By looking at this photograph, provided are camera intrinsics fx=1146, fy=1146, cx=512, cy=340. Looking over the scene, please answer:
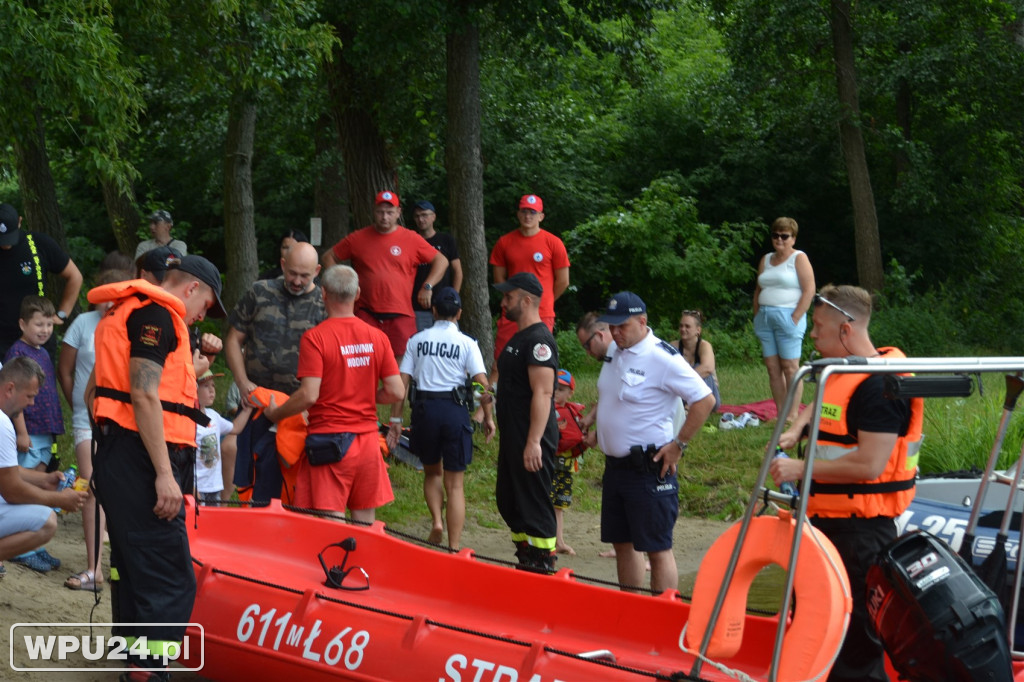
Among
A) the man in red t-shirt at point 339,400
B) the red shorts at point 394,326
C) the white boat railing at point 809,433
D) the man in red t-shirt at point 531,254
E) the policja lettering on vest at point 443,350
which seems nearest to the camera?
the white boat railing at point 809,433

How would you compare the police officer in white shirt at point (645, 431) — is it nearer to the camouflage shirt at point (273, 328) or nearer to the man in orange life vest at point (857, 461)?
the man in orange life vest at point (857, 461)

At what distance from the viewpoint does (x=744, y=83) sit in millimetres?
20219

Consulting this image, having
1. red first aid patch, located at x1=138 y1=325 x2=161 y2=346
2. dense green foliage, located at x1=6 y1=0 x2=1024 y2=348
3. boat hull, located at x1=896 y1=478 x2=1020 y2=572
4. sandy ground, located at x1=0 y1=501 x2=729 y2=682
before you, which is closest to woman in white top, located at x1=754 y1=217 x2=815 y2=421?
sandy ground, located at x1=0 y1=501 x2=729 y2=682

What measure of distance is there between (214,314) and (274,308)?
1754mm

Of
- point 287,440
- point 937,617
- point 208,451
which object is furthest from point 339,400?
point 937,617

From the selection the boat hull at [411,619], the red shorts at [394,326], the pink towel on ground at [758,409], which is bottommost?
the boat hull at [411,619]

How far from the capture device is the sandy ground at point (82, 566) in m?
5.68

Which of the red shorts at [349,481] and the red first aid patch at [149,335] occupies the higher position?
the red first aid patch at [149,335]

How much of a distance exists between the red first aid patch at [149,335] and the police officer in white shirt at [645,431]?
2.39 m

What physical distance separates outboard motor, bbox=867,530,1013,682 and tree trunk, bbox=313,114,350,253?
14555mm

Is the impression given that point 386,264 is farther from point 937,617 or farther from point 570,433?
point 937,617

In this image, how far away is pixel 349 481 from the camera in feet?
21.6

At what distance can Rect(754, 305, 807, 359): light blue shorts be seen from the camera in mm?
10344

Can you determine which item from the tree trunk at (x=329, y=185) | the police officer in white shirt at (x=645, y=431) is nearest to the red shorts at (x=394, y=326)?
the police officer in white shirt at (x=645, y=431)
